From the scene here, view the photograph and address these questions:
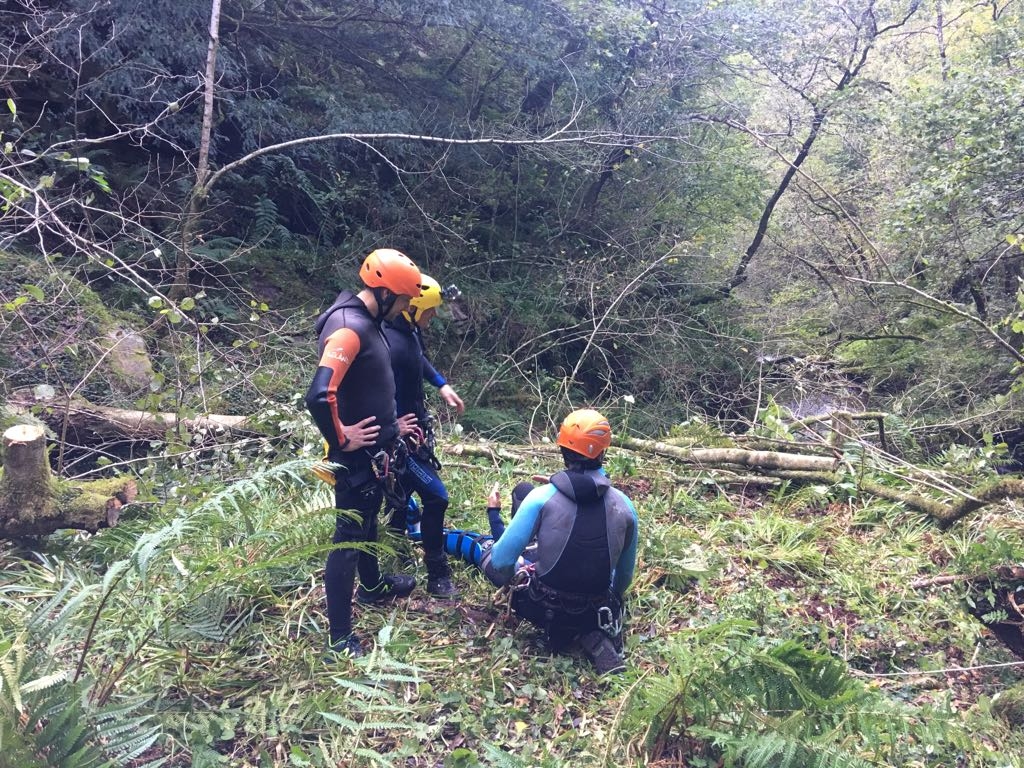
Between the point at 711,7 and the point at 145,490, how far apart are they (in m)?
11.7

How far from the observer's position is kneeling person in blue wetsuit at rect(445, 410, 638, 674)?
3.24 metres

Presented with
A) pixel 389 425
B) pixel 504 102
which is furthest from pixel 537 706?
pixel 504 102

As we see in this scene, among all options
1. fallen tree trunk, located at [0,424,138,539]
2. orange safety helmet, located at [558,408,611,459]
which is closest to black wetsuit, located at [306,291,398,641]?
orange safety helmet, located at [558,408,611,459]

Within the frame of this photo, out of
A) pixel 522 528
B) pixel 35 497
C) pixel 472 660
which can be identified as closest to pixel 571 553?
pixel 522 528

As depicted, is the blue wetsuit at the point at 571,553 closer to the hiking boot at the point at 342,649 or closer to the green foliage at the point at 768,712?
the green foliage at the point at 768,712

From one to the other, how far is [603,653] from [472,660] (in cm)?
70

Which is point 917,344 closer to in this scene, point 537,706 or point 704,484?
point 704,484

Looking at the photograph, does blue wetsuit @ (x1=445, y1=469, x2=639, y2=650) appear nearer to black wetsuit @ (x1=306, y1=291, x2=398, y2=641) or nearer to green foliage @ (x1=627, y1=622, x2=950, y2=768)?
green foliage @ (x1=627, y1=622, x2=950, y2=768)

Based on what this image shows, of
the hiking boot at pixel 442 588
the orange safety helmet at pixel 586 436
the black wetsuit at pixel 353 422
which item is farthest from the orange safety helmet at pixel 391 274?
the hiking boot at pixel 442 588

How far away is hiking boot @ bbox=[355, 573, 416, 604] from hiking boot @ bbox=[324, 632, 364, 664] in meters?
0.51

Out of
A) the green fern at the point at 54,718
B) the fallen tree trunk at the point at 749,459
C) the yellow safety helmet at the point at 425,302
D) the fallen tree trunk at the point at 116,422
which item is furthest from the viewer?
the fallen tree trunk at the point at 749,459

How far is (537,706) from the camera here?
3150 mm

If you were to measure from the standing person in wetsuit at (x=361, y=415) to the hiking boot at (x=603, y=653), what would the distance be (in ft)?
3.97

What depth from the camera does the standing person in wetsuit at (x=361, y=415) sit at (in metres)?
3.09
